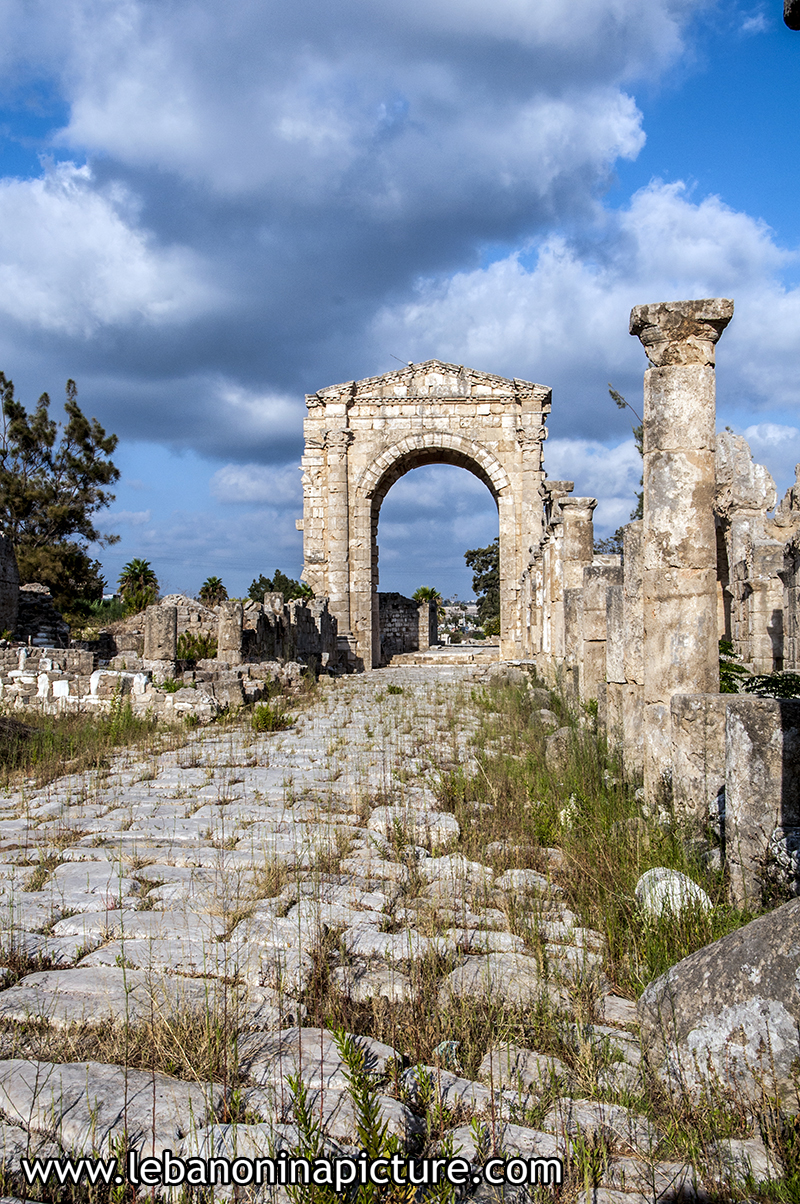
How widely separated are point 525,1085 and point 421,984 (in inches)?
23.9

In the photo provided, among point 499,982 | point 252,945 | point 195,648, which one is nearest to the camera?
point 499,982

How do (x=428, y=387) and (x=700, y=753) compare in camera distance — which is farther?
(x=428, y=387)

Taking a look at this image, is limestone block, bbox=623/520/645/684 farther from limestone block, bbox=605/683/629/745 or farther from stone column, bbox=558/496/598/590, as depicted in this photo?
stone column, bbox=558/496/598/590

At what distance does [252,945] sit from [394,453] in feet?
71.8

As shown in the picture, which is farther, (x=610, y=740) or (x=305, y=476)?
(x=305, y=476)

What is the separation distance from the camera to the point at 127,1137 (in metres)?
2.03

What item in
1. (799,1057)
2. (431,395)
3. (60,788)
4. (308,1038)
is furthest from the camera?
(431,395)

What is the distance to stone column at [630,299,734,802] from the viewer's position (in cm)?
574

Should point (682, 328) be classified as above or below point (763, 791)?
above

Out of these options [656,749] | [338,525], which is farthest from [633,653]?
[338,525]

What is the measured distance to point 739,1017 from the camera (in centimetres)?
236

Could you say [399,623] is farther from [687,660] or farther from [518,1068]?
[518,1068]

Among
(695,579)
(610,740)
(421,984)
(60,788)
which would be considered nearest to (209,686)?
(60,788)

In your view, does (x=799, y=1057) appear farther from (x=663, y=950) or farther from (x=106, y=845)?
(x=106, y=845)
